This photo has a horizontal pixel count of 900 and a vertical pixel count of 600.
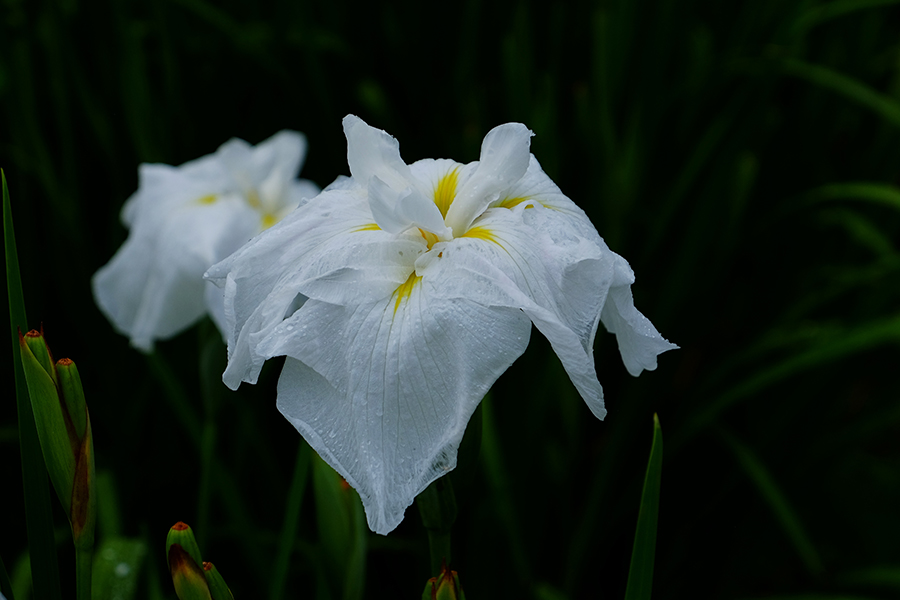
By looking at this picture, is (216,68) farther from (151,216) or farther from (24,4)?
(151,216)

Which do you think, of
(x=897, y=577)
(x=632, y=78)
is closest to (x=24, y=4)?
(x=632, y=78)

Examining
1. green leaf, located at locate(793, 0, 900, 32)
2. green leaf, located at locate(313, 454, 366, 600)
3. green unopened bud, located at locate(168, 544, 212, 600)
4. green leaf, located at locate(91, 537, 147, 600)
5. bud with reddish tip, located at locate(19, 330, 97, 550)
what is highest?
green leaf, located at locate(793, 0, 900, 32)

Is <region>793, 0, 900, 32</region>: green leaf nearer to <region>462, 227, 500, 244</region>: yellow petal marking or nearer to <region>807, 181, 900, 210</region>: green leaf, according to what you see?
<region>807, 181, 900, 210</region>: green leaf

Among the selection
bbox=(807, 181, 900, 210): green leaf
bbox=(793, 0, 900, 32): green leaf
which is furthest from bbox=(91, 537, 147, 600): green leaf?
bbox=(793, 0, 900, 32): green leaf

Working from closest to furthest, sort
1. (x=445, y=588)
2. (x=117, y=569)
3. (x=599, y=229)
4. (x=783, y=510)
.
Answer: (x=445, y=588), (x=117, y=569), (x=783, y=510), (x=599, y=229)

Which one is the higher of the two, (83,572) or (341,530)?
(83,572)

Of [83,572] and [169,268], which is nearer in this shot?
[83,572]

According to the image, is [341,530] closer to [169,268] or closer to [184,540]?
[184,540]

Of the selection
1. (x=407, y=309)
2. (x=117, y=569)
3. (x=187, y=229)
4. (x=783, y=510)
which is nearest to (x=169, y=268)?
(x=187, y=229)
